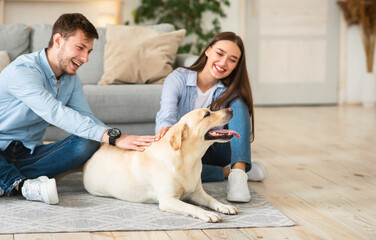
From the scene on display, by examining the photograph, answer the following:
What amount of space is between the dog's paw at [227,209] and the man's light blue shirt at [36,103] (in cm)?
56

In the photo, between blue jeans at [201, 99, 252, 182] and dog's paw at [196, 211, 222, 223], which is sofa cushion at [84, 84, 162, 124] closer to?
blue jeans at [201, 99, 252, 182]

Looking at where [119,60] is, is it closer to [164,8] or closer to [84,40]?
[84,40]

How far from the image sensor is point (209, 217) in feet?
6.31

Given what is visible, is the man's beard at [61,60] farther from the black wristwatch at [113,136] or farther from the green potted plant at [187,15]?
the green potted plant at [187,15]

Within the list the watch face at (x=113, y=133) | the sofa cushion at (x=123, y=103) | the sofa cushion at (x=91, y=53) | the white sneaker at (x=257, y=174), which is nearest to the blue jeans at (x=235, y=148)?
the white sneaker at (x=257, y=174)

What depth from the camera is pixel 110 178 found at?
7.07ft

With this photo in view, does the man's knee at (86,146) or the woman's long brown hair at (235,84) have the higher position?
the woman's long brown hair at (235,84)

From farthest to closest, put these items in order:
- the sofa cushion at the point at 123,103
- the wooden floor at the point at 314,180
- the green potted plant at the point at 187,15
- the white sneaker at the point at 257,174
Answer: the green potted plant at the point at 187,15, the sofa cushion at the point at 123,103, the white sneaker at the point at 257,174, the wooden floor at the point at 314,180

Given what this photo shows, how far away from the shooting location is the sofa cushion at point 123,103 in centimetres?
325

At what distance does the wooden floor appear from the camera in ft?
6.01

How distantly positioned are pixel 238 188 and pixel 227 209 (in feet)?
0.68

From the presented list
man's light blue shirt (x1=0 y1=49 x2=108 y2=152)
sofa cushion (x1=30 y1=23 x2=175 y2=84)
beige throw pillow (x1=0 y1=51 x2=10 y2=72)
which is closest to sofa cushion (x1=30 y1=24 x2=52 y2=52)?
sofa cushion (x1=30 y1=23 x2=175 y2=84)

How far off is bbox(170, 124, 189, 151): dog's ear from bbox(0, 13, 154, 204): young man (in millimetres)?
143

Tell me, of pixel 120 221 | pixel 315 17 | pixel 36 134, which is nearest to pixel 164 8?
pixel 315 17
